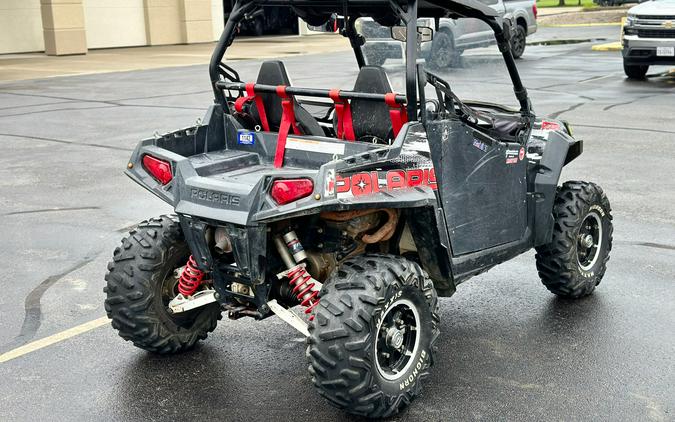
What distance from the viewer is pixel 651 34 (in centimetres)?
1695

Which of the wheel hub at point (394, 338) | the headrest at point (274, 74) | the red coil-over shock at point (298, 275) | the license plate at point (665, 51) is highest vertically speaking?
the headrest at point (274, 74)

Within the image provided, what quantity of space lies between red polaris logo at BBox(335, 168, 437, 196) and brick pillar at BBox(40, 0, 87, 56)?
24.6 metres

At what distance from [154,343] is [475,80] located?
10.1ft

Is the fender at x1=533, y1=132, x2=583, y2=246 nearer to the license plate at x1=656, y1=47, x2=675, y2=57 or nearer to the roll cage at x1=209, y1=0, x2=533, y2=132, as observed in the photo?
the roll cage at x1=209, y1=0, x2=533, y2=132

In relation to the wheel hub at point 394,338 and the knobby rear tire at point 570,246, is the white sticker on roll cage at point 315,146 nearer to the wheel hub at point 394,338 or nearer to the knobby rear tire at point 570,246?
the wheel hub at point 394,338

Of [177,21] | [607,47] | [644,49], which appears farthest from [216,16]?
[644,49]

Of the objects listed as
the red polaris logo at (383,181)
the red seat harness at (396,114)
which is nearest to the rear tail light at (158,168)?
the red polaris logo at (383,181)

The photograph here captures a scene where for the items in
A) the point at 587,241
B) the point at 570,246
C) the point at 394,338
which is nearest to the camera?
the point at 394,338

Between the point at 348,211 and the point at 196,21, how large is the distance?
97.3 feet

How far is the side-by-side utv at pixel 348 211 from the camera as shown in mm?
4117

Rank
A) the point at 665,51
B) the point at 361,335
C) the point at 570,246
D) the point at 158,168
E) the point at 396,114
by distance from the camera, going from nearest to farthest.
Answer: the point at 361,335 → the point at 396,114 → the point at 158,168 → the point at 570,246 → the point at 665,51

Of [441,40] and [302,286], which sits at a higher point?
[441,40]

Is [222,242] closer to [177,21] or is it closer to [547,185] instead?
[547,185]

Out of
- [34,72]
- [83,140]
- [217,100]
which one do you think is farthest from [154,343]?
[34,72]
